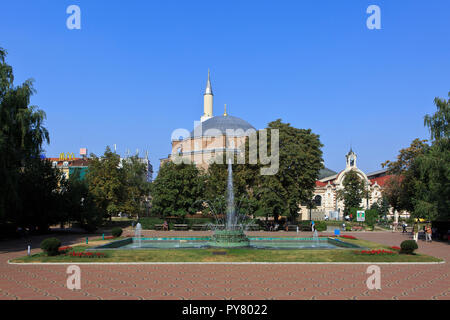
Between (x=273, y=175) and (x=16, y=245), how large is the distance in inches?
821

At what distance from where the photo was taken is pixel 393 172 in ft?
126

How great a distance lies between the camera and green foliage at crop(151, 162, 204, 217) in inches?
1465

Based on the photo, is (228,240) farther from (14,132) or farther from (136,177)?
(136,177)

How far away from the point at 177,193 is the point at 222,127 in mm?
34538

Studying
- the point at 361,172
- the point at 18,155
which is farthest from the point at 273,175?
the point at 361,172

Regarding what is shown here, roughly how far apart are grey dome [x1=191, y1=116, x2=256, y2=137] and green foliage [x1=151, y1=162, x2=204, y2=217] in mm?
28843

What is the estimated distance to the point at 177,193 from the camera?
3744cm

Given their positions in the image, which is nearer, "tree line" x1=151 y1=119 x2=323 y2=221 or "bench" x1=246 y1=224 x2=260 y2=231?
"tree line" x1=151 y1=119 x2=323 y2=221

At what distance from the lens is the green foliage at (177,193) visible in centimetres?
3722

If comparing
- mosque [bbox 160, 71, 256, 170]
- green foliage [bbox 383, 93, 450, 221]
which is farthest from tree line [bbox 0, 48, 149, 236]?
green foliage [bbox 383, 93, 450, 221]

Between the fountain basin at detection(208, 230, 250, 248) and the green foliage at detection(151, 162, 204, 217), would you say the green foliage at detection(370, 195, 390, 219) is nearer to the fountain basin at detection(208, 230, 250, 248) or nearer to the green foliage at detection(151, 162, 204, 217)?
the green foliage at detection(151, 162, 204, 217)

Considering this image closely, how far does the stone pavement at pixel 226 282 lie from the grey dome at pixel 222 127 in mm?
53930

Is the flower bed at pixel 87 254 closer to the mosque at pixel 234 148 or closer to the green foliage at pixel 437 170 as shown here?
the green foliage at pixel 437 170
